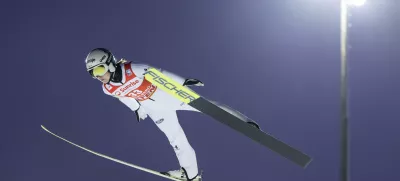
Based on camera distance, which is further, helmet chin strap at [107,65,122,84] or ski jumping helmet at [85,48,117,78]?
helmet chin strap at [107,65,122,84]

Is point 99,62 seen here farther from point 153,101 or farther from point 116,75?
point 153,101

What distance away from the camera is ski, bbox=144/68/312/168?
3441mm

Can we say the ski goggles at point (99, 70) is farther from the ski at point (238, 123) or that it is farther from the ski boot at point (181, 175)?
the ski boot at point (181, 175)

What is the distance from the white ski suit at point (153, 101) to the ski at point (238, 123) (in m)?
0.08

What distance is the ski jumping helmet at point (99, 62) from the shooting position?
3.53 meters

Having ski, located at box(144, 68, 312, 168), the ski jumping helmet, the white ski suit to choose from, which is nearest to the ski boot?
the white ski suit

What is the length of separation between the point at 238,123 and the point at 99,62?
986 millimetres

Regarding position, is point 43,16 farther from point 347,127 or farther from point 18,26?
point 347,127

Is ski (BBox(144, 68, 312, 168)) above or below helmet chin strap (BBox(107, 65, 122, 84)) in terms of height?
above

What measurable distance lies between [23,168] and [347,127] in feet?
10.0

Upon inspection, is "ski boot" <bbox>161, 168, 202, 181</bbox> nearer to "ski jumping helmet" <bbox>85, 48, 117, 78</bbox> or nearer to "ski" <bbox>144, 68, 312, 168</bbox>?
"ski" <bbox>144, 68, 312, 168</bbox>

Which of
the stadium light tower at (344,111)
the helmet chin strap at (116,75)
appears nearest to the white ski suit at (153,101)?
the helmet chin strap at (116,75)

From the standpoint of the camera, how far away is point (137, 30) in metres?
4.98

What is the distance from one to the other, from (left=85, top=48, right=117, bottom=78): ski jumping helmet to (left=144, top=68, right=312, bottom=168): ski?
416 millimetres
